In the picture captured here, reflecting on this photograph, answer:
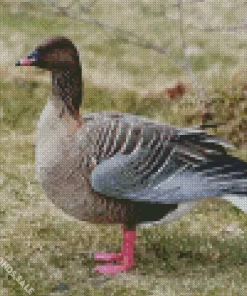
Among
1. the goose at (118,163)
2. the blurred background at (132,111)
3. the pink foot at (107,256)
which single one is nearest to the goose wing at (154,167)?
the goose at (118,163)

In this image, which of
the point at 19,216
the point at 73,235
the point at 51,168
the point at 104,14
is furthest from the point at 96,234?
the point at 104,14

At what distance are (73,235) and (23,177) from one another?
194cm

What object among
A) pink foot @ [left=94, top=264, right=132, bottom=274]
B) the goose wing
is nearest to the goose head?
the goose wing

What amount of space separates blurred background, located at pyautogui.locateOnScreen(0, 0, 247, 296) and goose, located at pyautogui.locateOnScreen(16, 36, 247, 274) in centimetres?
66

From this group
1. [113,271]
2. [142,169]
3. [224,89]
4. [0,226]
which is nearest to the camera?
[142,169]

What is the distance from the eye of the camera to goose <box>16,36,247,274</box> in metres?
6.37

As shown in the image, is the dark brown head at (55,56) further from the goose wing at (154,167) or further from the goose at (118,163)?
the goose wing at (154,167)

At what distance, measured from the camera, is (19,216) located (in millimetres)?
8266

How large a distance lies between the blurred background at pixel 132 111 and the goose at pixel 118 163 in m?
0.66

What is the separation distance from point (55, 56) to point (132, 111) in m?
5.45

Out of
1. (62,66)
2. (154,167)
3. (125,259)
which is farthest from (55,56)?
(125,259)

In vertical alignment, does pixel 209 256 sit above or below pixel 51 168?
below

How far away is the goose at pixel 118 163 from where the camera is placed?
637cm

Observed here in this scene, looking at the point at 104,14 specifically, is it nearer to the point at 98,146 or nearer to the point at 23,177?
the point at 23,177
